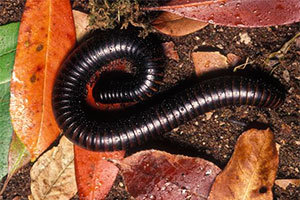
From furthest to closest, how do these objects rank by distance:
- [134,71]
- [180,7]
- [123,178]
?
[134,71] → [123,178] → [180,7]

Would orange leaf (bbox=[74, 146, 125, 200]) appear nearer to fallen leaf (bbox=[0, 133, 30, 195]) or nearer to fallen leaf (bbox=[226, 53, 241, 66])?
fallen leaf (bbox=[0, 133, 30, 195])

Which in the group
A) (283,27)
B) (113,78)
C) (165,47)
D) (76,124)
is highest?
(283,27)

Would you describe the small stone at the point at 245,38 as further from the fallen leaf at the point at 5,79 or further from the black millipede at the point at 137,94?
the fallen leaf at the point at 5,79

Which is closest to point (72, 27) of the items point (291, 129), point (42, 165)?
point (42, 165)

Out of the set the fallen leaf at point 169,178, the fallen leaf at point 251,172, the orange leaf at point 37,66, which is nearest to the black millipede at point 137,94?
the orange leaf at point 37,66

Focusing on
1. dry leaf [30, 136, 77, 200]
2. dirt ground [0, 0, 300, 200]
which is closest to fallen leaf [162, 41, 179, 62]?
dirt ground [0, 0, 300, 200]

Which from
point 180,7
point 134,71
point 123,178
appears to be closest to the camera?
point 180,7

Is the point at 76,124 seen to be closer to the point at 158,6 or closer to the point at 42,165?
the point at 42,165
